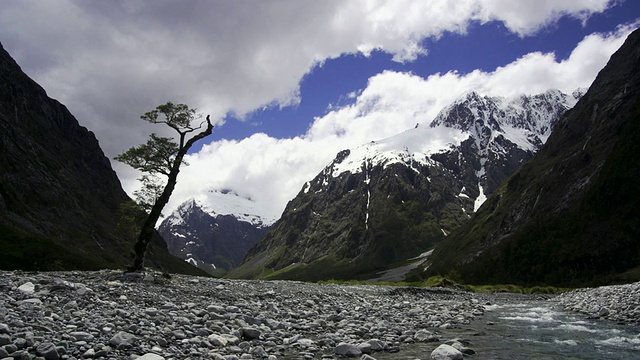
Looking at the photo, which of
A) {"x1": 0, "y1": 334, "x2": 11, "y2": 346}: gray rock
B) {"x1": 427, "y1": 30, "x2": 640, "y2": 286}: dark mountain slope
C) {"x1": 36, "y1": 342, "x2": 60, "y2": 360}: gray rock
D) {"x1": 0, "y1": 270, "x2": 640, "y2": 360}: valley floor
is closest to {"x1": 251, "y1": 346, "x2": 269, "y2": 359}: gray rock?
{"x1": 0, "y1": 270, "x2": 640, "y2": 360}: valley floor

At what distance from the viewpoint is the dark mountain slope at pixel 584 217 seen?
11444 cm

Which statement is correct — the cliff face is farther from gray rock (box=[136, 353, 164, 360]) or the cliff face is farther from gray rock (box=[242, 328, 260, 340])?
gray rock (box=[136, 353, 164, 360])

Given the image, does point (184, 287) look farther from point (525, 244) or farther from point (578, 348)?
point (525, 244)

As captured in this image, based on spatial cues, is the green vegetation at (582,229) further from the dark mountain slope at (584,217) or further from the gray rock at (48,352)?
the gray rock at (48,352)

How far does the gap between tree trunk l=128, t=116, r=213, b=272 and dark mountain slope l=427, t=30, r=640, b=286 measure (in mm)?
94886

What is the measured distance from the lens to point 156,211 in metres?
25.3

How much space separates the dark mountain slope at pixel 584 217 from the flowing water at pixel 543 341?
7922cm

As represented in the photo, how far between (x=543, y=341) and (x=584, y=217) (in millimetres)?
141240

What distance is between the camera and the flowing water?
14758 millimetres

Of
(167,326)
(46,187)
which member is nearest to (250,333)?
(167,326)

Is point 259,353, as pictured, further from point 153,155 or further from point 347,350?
point 153,155

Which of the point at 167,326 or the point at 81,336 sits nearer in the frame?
the point at 81,336

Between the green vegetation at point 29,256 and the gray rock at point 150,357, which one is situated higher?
the green vegetation at point 29,256

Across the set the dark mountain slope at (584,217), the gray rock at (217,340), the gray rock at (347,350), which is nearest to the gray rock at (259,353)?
the gray rock at (217,340)
